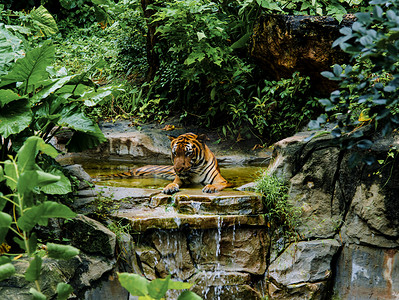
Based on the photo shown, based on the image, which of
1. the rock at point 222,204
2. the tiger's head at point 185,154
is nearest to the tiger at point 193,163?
the tiger's head at point 185,154

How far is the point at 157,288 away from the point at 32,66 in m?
2.97

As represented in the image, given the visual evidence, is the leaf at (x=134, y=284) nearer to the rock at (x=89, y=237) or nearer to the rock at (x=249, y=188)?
the rock at (x=89, y=237)

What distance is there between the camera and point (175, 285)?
1.91 meters

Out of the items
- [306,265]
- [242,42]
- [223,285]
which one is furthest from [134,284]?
[242,42]

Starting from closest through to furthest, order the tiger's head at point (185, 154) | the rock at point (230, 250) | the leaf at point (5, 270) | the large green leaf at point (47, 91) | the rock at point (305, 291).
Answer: the leaf at point (5, 270)
the large green leaf at point (47, 91)
the rock at point (305, 291)
the rock at point (230, 250)
the tiger's head at point (185, 154)

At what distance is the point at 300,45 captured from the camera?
24.2ft

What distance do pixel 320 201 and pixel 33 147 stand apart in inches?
148

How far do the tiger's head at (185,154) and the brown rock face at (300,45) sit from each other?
2528 mm

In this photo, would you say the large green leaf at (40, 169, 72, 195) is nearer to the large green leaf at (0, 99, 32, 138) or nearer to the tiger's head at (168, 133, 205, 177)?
the large green leaf at (0, 99, 32, 138)

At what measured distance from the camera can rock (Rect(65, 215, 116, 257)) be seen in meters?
4.51

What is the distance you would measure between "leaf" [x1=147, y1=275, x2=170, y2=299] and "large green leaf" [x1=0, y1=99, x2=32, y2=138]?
2.67 meters

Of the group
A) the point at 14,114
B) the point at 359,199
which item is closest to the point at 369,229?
the point at 359,199

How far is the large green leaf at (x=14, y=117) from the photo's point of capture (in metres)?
3.95

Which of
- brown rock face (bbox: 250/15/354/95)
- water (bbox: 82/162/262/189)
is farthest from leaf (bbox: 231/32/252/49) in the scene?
water (bbox: 82/162/262/189)
